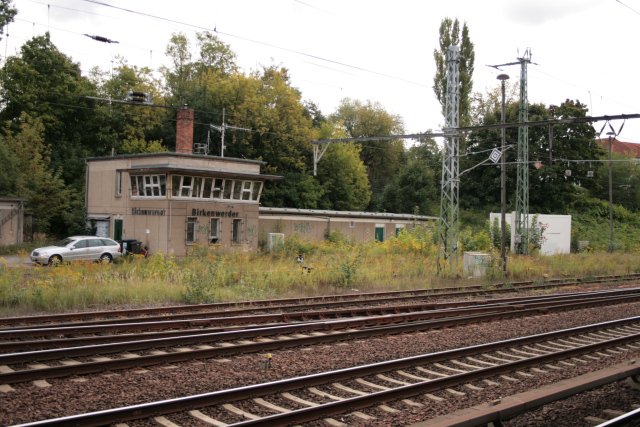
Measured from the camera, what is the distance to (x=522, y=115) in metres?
33.8

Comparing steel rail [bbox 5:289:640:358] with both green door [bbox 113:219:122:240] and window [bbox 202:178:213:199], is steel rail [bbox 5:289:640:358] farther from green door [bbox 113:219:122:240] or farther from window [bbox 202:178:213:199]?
green door [bbox 113:219:122:240]

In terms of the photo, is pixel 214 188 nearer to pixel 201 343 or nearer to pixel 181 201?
pixel 181 201

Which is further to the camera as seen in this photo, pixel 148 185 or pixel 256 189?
pixel 256 189

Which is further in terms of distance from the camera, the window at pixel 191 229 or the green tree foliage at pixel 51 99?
the green tree foliage at pixel 51 99

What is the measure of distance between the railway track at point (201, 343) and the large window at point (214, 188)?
20.9m

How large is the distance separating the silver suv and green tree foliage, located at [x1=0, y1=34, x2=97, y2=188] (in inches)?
756

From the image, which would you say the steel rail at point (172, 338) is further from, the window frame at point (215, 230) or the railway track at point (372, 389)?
the window frame at point (215, 230)

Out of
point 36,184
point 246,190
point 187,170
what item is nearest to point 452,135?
point 187,170

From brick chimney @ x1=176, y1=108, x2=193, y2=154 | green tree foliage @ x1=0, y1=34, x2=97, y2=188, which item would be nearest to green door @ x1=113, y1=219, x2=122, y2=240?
brick chimney @ x1=176, y1=108, x2=193, y2=154

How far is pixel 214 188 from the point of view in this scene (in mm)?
35125

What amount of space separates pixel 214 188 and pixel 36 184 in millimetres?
14948

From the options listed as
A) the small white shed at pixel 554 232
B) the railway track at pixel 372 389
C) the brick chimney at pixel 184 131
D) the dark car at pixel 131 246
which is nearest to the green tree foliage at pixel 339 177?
the small white shed at pixel 554 232

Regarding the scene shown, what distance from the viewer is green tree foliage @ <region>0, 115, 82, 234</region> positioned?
131 ft

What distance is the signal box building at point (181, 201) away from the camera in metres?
33.2
